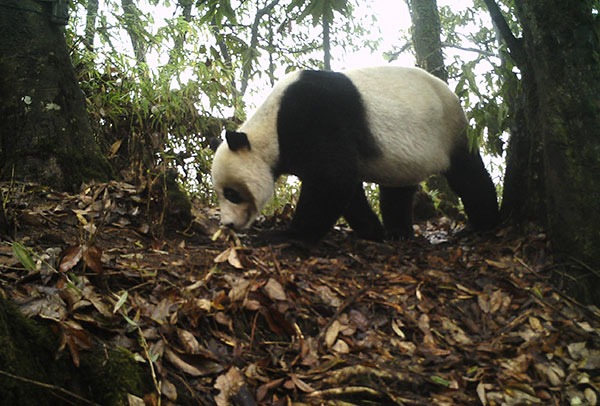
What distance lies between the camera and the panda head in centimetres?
451

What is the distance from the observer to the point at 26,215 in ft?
9.18

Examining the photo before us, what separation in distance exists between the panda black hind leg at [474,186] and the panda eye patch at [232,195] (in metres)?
2.08

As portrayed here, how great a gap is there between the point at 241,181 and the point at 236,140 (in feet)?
1.30

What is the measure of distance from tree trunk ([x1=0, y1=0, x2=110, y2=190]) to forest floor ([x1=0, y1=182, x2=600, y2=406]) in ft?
0.72

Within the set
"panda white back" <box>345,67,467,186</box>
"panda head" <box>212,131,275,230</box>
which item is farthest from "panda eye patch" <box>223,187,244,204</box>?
"panda white back" <box>345,67,467,186</box>

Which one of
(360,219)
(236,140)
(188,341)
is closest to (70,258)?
(188,341)

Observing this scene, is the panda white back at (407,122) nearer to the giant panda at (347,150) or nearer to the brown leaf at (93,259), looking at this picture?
the giant panda at (347,150)

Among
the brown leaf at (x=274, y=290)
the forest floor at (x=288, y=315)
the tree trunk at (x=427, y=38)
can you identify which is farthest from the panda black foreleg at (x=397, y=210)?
the brown leaf at (x=274, y=290)

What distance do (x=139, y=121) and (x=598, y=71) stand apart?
3784mm

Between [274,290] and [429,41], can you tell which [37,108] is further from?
[429,41]

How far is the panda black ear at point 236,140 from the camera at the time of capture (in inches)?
170

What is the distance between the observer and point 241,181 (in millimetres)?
4566

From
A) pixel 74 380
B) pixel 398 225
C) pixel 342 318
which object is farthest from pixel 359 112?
pixel 74 380

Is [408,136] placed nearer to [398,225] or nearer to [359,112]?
[359,112]
